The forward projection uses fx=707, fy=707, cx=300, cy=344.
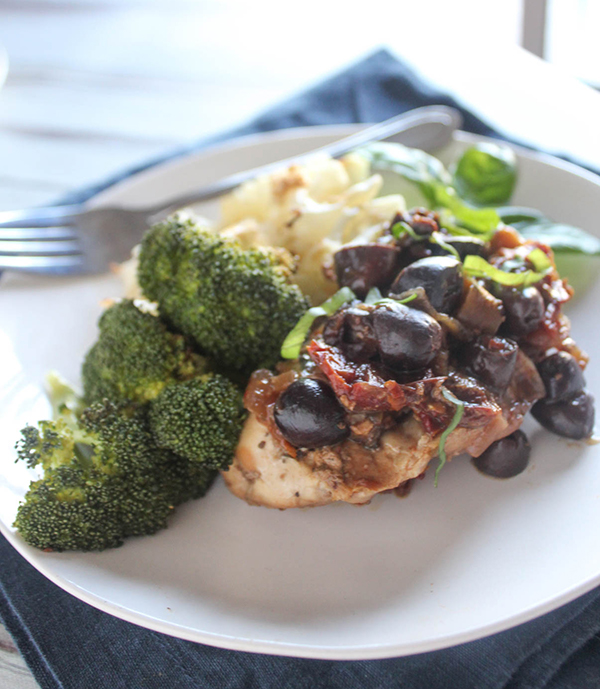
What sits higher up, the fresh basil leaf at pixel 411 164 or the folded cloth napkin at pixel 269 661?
the fresh basil leaf at pixel 411 164

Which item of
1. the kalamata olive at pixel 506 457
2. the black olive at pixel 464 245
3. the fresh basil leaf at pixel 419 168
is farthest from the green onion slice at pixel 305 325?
the fresh basil leaf at pixel 419 168

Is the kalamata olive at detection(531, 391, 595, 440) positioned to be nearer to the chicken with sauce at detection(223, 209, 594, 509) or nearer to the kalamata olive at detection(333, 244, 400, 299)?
the chicken with sauce at detection(223, 209, 594, 509)

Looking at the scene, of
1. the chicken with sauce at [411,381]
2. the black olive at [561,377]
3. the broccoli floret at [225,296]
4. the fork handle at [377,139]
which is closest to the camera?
the chicken with sauce at [411,381]

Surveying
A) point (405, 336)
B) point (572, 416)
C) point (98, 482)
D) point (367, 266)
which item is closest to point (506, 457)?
point (572, 416)

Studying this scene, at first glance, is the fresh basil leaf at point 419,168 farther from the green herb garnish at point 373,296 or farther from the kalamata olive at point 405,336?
the kalamata olive at point 405,336

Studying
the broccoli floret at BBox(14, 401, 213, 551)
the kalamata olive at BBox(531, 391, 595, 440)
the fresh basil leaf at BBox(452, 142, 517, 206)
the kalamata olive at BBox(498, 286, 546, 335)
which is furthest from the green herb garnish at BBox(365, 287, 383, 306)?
the fresh basil leaf at BBox(452, 142, 517, 206)

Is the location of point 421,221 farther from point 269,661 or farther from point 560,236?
point 269,661
